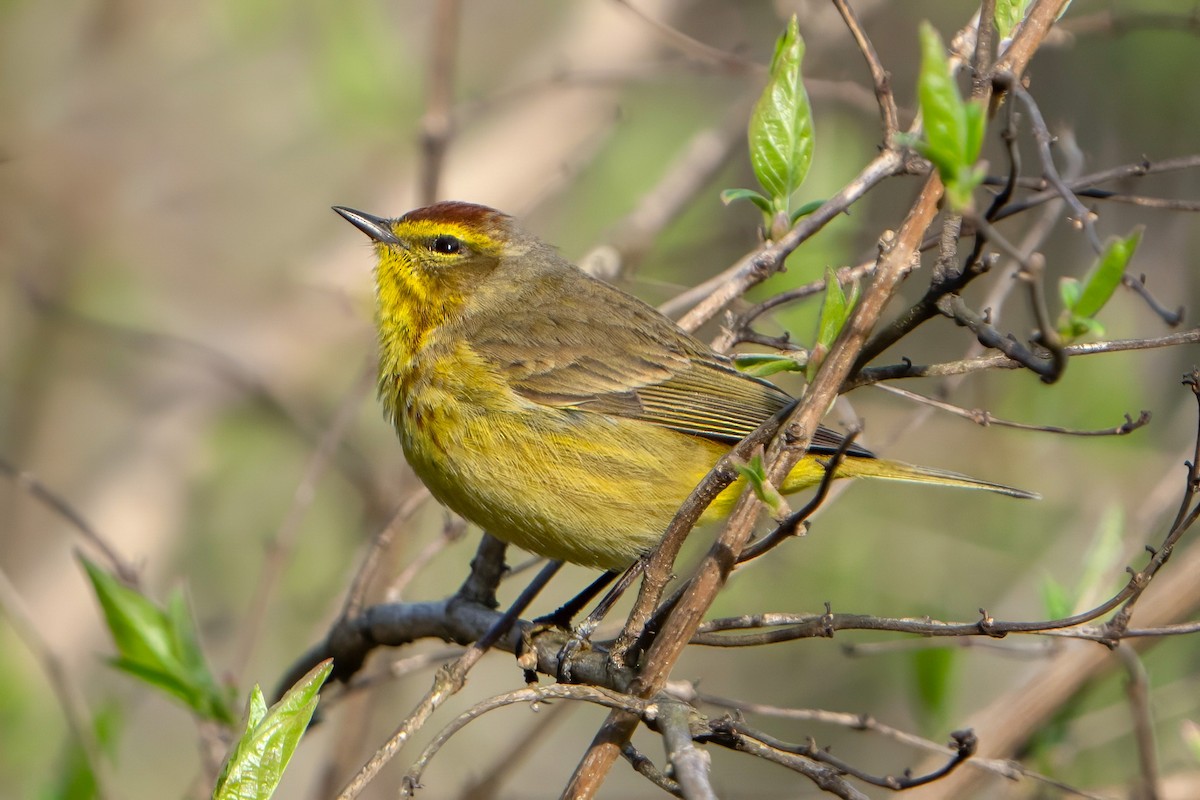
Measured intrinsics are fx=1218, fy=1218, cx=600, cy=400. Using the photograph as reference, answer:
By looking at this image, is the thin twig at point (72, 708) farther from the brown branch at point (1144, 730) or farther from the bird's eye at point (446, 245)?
the brown branch at point (1144, 730)

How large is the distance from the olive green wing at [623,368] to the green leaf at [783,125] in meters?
1.01

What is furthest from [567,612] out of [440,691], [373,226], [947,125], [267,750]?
[947,125]

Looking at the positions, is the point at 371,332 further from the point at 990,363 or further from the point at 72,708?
the point at 990,363

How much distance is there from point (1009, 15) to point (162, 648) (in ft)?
9.36

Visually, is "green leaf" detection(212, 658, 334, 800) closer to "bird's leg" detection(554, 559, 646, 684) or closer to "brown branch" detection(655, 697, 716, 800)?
"brown branch" detection(655, 697, 716, 800)

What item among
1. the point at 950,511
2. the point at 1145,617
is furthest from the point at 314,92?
the point at 1145,617

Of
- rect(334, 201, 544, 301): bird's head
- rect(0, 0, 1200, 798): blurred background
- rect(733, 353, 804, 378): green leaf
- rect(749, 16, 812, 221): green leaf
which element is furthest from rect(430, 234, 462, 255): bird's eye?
rect(733, 353, 804, 378): green leaf

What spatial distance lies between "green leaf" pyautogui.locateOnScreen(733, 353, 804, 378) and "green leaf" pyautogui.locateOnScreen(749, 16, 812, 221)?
52cm

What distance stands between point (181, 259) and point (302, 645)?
8.45 feet

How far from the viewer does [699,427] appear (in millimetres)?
4164

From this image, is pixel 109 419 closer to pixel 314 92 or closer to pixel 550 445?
pixel 314 92

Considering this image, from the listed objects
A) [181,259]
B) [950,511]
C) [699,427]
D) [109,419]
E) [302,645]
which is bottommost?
[302,645]

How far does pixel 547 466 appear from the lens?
156 inches

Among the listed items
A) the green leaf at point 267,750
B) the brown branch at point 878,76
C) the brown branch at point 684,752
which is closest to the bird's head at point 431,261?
the brown branch at point 878,76
